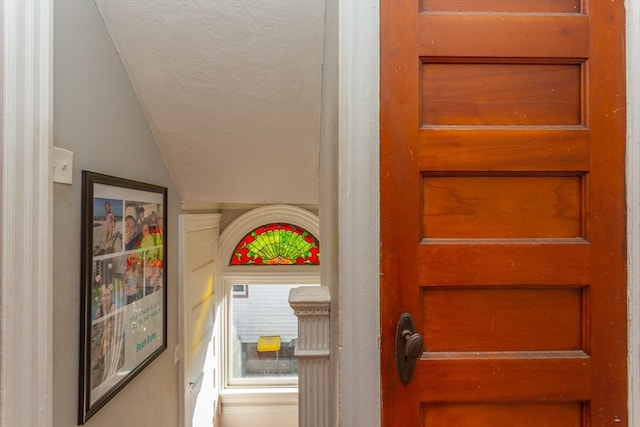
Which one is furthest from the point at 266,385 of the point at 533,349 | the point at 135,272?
the point at 533,349

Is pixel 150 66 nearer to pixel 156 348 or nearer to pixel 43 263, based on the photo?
pixel 43 263

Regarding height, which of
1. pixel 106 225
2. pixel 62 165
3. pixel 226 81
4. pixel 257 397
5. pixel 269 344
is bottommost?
pixel 257 397

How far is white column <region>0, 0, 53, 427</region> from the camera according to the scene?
3.05ft

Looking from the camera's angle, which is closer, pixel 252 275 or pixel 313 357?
pixel 313 357

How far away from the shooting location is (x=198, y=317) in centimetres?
299

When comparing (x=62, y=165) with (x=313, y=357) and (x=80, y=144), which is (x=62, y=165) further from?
(x=313, y=357)

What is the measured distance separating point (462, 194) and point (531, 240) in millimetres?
203

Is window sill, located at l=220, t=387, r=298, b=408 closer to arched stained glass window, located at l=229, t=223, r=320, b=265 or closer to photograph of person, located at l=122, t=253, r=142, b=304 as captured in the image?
arched stained glass window, located at l=229, t=223, r=320, b=265

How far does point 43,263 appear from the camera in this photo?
103cm

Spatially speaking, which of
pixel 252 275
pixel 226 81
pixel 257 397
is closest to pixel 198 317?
pixel 252 275

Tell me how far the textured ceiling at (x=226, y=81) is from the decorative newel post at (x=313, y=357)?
1052mm

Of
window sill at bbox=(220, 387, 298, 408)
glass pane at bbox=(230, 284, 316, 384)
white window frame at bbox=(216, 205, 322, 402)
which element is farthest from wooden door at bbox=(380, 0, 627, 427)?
window sill at bbox=(220, 387, 298, 408)

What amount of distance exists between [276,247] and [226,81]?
2114mm

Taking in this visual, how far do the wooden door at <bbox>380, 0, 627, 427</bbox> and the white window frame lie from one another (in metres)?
2.60
